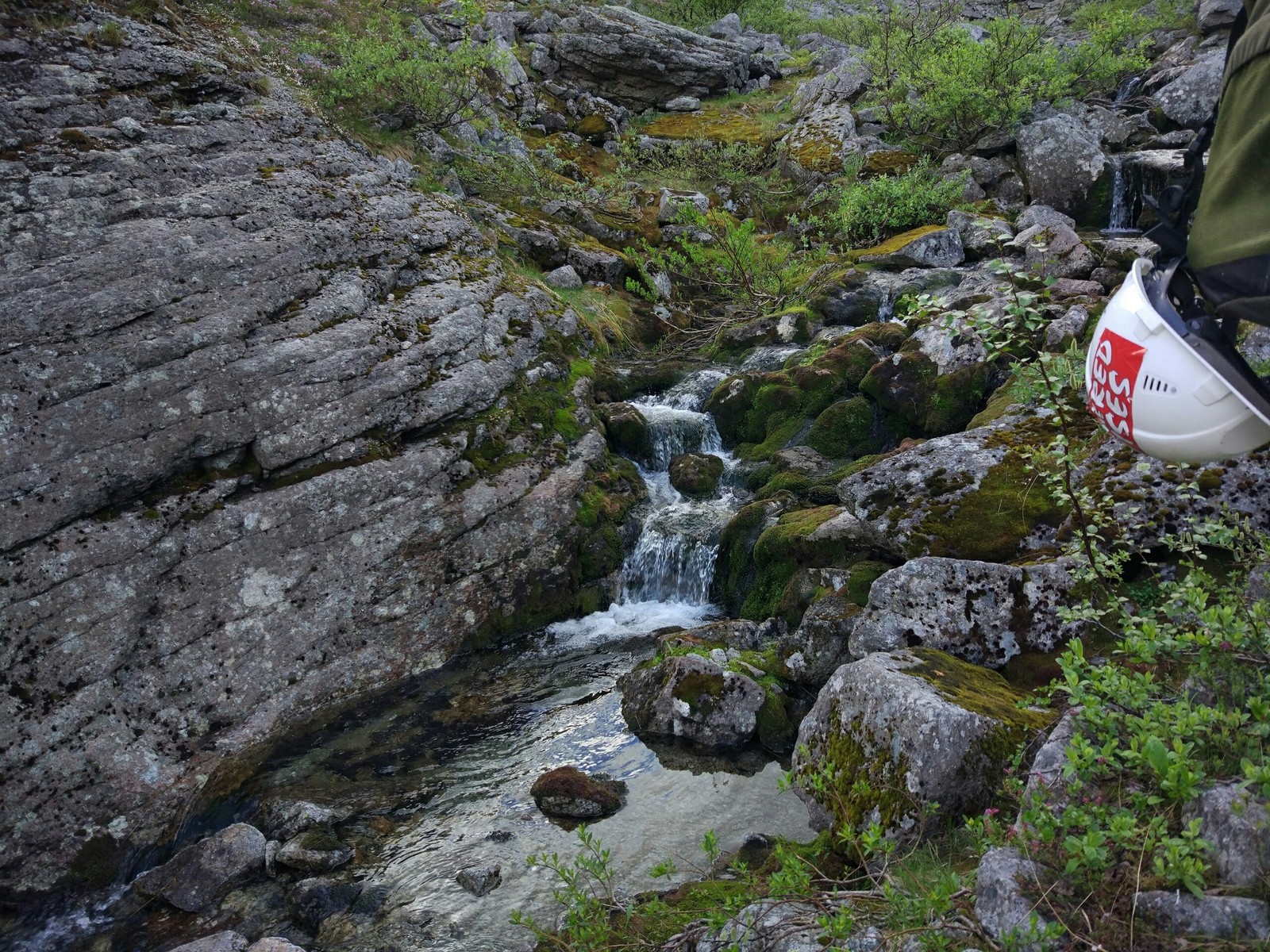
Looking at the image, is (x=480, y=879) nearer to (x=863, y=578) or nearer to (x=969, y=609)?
(x=969, y=609)

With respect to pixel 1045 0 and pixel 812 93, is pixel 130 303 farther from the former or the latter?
pixel 1045 0

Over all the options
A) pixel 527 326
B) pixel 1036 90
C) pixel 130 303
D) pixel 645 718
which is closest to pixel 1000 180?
pixel 1036 90

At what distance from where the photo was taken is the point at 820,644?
8.38m

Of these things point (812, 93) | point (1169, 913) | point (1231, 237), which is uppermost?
point (812, 93)

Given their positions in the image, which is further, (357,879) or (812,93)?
(812,93)

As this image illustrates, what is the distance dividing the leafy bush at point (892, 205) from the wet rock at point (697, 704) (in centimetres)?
1522

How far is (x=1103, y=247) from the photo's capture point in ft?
48.1

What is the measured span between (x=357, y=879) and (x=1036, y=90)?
2515 centimetres

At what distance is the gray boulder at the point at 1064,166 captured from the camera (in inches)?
751

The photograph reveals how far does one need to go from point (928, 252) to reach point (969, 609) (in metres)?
13.7

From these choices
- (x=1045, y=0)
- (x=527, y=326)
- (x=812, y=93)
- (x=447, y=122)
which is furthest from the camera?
(x=1045, y=0)

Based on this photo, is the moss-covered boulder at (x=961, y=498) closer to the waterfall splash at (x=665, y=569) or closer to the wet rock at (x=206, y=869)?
the waterfall splash at (x=665, y=569)

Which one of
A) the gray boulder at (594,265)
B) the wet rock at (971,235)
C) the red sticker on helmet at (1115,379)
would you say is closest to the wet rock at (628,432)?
the gray boulder at (594,265)

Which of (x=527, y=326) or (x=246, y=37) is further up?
(x=246, y=37)
